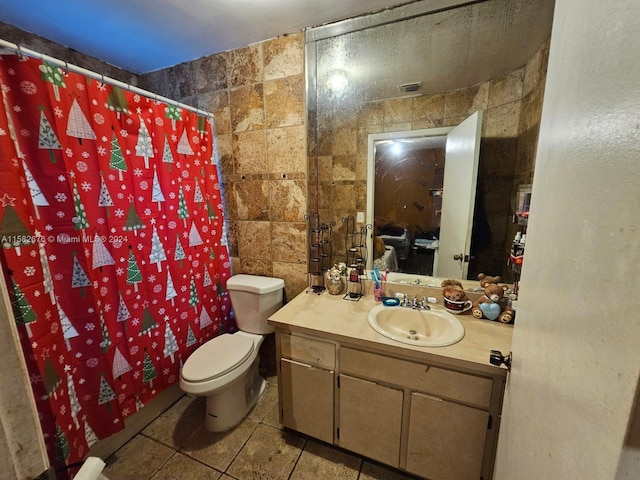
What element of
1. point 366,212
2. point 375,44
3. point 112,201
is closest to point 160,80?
point 112,201

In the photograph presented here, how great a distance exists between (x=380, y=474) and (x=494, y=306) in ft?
3.42

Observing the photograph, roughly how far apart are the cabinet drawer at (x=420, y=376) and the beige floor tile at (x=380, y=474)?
0.57 metres

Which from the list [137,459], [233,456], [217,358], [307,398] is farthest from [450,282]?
[137,459]

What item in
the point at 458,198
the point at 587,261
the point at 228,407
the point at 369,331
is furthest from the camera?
the point at 228,407

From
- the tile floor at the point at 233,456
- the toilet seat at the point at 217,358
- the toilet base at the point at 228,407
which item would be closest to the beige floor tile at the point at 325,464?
the tile floor at the point at 233,456

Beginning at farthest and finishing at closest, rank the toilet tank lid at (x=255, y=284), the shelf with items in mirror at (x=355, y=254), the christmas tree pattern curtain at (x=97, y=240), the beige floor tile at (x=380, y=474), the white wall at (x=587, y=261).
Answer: the toilet tank lid at (x=255, y=284), the shelf with items in mirror at (x=355, y=254), the beige floor tile at (x=380, y=474), the christmas tree pattern curtain at (x=97, y=240), the white wall at (x=587, y=261)

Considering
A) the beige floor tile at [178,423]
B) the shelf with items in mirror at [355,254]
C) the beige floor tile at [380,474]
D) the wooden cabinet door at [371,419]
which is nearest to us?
the wooden cabinet door at [371,419]

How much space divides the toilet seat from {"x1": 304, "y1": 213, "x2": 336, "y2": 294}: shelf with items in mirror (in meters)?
0.56

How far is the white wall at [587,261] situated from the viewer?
0.95 ft

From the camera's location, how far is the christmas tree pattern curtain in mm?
1002

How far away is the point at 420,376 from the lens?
111cm

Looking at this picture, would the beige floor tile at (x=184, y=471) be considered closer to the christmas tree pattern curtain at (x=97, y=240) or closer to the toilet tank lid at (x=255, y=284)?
the christmas tree pattern curtain at (x=97, y=240)

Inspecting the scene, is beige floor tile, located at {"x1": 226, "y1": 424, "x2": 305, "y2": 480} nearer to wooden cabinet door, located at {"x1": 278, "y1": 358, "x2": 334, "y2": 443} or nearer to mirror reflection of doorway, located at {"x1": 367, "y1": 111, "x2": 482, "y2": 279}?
wooden cabinet door, located at {"x1": 278, "y1": 358, "x2": 334, "y2": 443}

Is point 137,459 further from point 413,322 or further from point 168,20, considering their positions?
point 168,20
